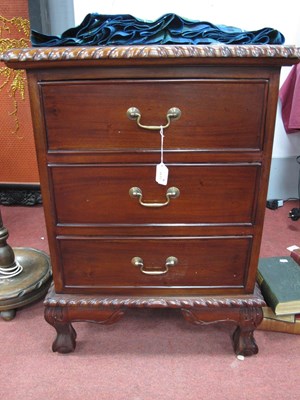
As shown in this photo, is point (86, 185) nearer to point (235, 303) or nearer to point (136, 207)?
point (136, 207)

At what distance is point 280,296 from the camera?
1.01 m

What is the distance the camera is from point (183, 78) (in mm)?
708

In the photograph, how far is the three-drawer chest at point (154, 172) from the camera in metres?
0.70

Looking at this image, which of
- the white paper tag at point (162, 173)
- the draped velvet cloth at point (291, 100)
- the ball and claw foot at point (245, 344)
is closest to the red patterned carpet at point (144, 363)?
the ball and claw foot at point (245, 344)

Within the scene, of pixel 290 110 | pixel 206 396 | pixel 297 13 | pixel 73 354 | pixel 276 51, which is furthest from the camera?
pixel 290 110

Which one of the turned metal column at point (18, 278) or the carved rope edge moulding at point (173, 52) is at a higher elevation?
the carved rope edge moulding at point (173, 52)

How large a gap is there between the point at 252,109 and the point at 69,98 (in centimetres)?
38

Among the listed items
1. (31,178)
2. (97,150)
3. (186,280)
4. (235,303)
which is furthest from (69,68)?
(31,178)

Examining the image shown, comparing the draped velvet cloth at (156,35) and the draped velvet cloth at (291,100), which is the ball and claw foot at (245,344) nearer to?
the draped velvet cloth at (156,35)

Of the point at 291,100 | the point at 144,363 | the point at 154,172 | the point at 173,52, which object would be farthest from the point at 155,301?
the point at 291,100

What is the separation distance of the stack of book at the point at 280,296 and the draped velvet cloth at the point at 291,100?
2.28ft

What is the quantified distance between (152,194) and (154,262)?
0.59 ft

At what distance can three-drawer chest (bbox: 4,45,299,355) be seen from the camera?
0.70 m

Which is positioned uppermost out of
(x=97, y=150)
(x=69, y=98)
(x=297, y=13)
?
(x=297, y=13)
